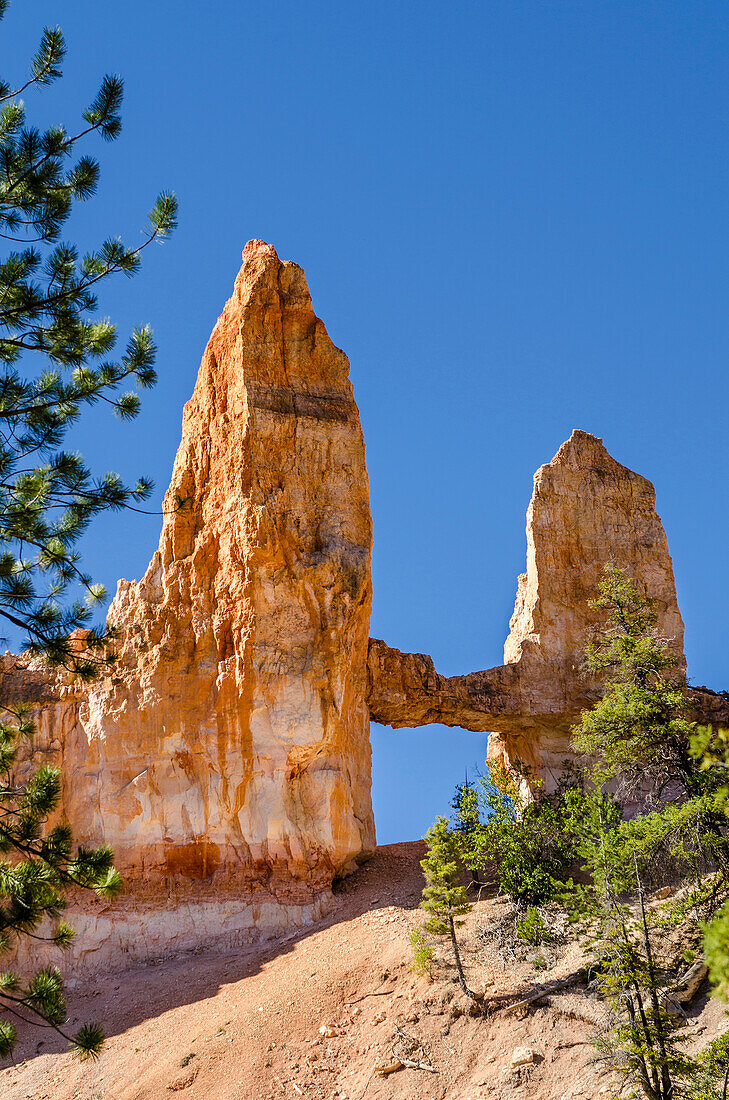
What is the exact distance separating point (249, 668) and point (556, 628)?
10.1 metres

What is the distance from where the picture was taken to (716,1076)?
14.8 meters

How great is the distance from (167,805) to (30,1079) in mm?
6748

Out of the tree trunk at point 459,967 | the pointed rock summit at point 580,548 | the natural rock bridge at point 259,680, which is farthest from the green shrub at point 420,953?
the pointed rock summit at point 580,548

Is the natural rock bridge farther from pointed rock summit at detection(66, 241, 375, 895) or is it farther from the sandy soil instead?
the sandy soil

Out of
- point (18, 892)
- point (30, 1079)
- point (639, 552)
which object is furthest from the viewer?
point (639, 552)

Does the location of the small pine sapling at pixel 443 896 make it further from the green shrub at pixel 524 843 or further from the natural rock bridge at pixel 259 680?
the natural rock bridge at pixel 259 680

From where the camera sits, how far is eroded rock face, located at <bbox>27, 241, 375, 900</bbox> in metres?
24.7

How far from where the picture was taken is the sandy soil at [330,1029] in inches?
686

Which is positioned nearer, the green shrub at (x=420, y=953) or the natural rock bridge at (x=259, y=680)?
the green shrub at (x=420, y=953)

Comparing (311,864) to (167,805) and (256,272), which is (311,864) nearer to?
(167,805)

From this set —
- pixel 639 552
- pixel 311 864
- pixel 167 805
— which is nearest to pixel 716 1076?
pixel 311 864

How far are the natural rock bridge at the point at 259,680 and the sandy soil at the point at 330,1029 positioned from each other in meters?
2.24

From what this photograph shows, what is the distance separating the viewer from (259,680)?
25.0m

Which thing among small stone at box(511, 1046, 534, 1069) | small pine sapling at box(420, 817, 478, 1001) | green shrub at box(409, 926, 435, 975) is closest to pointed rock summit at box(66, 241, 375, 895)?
green shrub at box(409, 926, 435, 975)
